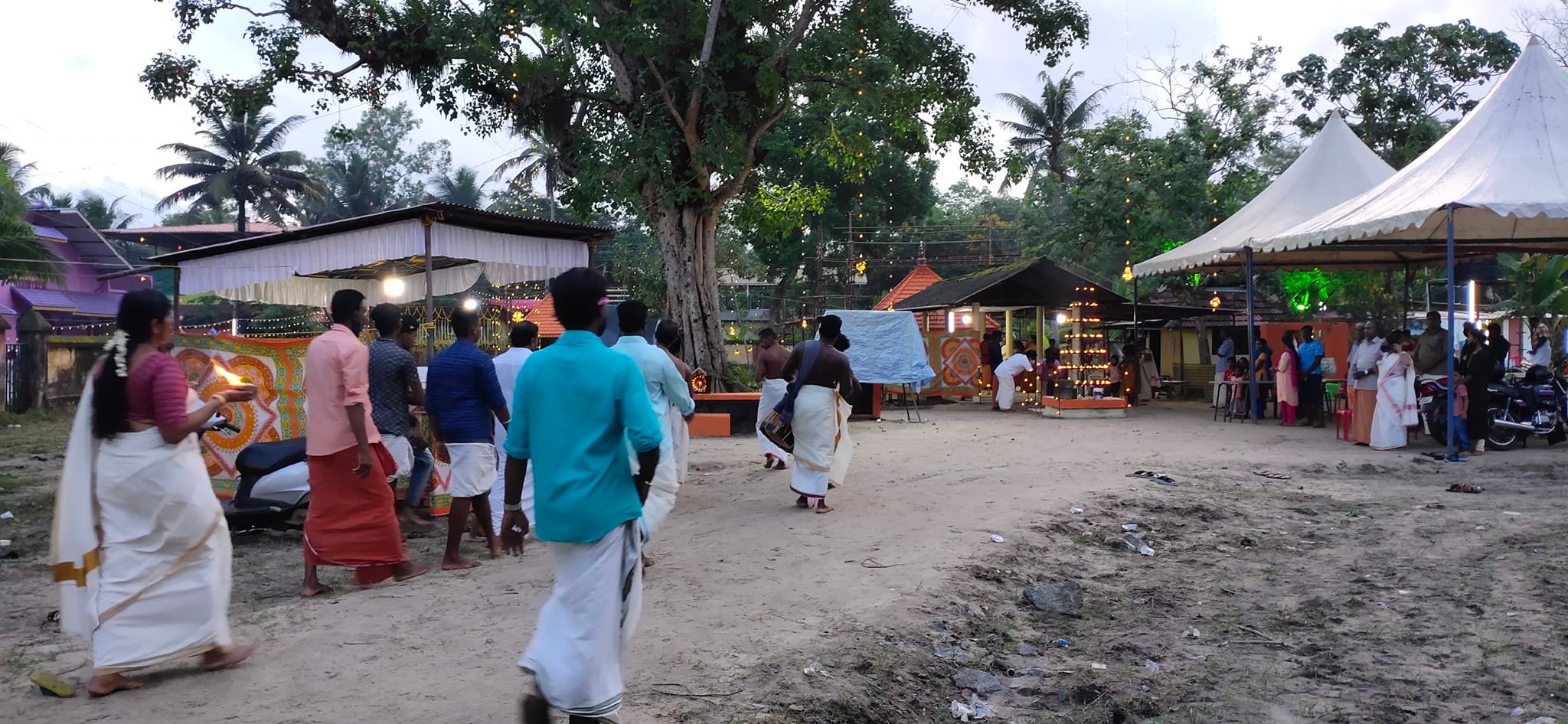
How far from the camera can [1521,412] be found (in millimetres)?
13430

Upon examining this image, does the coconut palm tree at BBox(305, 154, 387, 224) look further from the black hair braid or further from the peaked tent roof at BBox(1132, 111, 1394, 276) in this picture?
the black hair braid

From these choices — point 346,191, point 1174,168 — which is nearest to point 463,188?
point 346,191

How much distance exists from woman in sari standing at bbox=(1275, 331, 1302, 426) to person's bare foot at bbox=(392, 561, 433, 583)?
14939 millimetres

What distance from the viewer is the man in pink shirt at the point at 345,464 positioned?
588 cm

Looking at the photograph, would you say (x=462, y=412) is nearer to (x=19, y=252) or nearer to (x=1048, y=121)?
(x=19, y=252)

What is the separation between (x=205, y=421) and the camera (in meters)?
4.48

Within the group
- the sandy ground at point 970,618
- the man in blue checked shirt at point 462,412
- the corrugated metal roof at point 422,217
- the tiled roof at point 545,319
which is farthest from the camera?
the tiled roof at point 545,319

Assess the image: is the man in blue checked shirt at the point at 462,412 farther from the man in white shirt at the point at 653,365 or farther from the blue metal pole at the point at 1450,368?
the blue metal pole at the point at 1450,368

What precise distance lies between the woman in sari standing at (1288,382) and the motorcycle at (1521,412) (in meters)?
4.02

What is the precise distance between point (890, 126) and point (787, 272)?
23283 mm

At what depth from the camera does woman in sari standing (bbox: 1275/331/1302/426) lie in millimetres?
17531

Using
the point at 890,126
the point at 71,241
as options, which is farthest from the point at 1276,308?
the point at 71,241

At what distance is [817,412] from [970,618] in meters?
3.20

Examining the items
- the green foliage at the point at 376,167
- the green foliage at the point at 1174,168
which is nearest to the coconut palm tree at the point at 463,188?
the green foliage at the point at 376,167
